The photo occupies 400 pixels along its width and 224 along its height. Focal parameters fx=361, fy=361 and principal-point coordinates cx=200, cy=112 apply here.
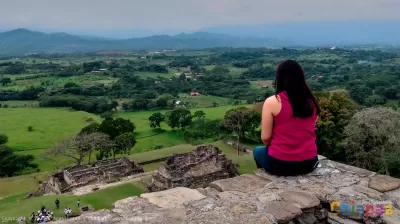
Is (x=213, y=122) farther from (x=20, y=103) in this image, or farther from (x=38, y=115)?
(x=20, y=103)

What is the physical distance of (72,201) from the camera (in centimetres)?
1789

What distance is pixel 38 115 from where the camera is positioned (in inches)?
2243

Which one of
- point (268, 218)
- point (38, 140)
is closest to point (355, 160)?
point (268, 218)

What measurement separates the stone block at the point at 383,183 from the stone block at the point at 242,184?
1523mm

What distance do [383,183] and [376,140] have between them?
53.4 ft

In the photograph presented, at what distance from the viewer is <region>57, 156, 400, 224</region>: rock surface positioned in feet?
13.4

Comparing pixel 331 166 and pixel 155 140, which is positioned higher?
pixel 331 166

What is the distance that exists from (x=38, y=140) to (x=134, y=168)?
2551cm

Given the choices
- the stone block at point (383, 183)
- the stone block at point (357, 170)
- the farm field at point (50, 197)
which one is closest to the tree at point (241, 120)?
the farm field at point (50, 197)

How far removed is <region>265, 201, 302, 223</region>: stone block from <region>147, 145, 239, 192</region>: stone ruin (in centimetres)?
1305

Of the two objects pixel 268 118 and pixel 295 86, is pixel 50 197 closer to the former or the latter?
pixel 268 118

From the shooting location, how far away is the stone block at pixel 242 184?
4.92 metres

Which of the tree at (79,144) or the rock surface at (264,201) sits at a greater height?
the rock surface at (264,201)

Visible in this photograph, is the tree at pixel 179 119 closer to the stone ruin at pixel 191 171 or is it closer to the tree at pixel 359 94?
the stone ruin at pixel 191 171
